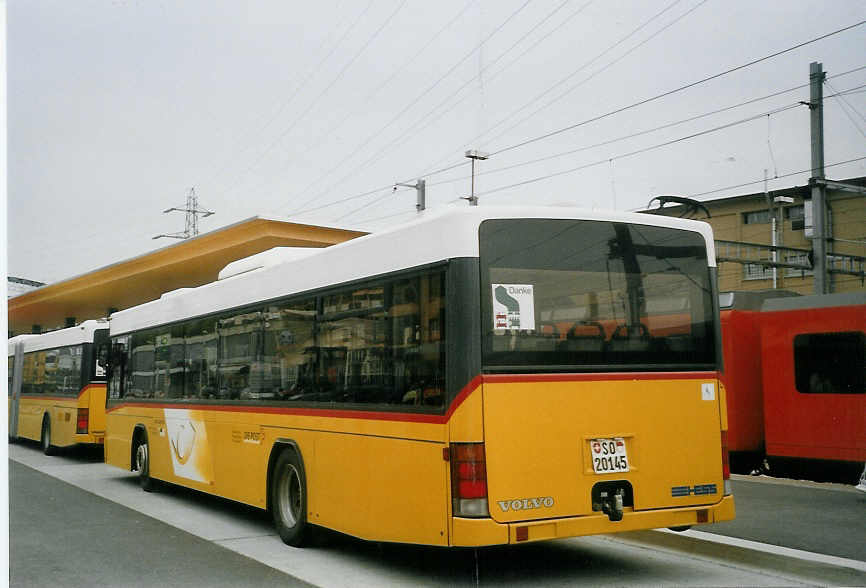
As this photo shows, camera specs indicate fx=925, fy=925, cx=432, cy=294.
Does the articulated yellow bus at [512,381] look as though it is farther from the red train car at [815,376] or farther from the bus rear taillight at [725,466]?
the red train car at [815,376]

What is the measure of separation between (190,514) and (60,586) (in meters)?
4.41

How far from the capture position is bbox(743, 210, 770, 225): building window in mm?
47719

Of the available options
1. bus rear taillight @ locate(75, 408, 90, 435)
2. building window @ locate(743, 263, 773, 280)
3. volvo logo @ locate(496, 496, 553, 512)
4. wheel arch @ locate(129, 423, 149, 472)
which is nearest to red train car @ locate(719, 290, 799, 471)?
wheel arch @ locate(129, 423, 149, 472)

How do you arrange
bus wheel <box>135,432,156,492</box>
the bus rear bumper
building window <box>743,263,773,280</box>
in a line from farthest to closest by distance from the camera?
building window <box>743,263,773,280</box>, bus wheel <box>135,432,156,492</box>, the bus rear bumper

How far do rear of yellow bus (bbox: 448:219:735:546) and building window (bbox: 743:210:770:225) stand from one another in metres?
42.5

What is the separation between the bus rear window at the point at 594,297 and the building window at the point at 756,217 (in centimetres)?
4232

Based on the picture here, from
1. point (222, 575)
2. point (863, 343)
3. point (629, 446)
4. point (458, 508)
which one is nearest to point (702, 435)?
point (629, 446)

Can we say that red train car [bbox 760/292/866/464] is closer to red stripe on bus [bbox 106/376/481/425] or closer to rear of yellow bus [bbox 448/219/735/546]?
rear of yellow bus [bbox 448/219/735/546]

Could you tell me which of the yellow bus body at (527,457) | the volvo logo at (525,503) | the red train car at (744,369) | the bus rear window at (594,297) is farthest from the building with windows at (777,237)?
the volvo logo at (525,503)

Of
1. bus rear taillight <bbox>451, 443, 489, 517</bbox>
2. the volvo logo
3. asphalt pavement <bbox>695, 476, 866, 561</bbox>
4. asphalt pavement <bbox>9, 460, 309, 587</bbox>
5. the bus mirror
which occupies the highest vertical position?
the bus mirror

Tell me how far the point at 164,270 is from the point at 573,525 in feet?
81.5

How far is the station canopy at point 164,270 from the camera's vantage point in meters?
25.4

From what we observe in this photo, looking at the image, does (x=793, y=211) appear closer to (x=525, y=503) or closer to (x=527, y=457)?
(x=527, y=457)

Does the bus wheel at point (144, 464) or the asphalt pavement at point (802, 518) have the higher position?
the bus wheel at point (144, 464)
